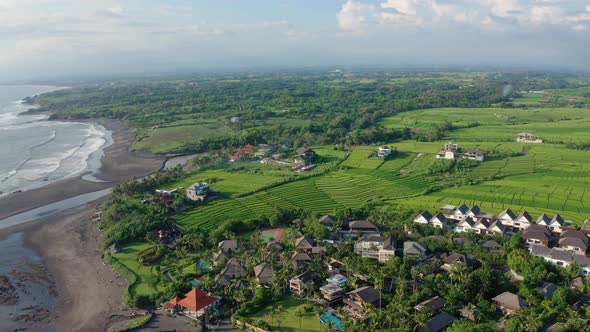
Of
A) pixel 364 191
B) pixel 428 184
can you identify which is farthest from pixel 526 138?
pixel 364 191

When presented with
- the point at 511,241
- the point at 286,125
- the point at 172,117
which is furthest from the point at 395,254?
the point at 172,117

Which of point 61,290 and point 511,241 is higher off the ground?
point 511,241

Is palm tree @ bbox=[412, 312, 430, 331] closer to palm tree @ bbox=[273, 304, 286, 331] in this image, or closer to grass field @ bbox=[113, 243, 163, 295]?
palm tree @ bbox=[273, 304, 286, 331]

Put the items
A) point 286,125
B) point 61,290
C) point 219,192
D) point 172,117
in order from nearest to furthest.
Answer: point 61,290, point 219,192, point 286,125, point 172,117

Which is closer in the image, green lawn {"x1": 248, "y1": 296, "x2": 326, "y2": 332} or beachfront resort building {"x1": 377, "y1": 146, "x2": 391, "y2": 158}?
green lawn {"x1": 248, "y1": 296, "x2": 326, "y2": 332}

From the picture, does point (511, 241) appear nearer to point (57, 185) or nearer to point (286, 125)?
point (57, 185)

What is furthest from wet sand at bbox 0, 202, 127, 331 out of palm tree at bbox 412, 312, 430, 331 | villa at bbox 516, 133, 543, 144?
villa at bbox 516, 133, 543, 144

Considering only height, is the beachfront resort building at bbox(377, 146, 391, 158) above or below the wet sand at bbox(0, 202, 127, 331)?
above
